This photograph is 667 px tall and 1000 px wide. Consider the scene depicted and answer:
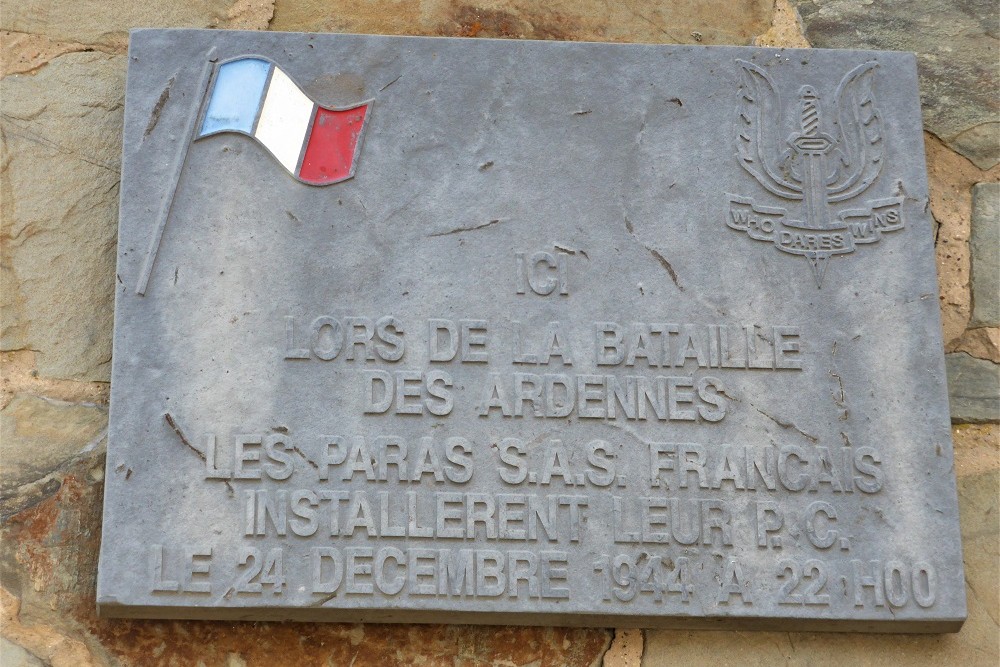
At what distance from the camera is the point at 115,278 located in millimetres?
2508

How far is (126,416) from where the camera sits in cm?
234

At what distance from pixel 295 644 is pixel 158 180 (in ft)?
2.98

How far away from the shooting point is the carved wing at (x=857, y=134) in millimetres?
2570

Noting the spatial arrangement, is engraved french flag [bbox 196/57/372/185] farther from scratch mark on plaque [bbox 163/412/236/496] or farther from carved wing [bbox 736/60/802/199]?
carved wing [bbox 736/60/802/199]

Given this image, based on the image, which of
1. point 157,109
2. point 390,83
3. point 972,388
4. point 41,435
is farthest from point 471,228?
point 972,388

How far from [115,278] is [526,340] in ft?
2.63

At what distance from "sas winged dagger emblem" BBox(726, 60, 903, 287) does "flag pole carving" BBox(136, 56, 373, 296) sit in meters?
0.76

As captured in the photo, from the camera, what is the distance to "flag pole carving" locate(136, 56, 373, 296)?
2.52m

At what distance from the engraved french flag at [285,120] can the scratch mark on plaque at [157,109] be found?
82 mm

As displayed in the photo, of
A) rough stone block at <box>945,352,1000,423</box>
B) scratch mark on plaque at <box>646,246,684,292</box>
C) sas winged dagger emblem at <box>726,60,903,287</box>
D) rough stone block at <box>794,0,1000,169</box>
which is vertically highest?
rough stone block at <box>794,0,1000,169</box>

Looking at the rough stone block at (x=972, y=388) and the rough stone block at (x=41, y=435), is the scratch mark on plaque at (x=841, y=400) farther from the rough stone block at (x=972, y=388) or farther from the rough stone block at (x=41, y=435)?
the rough stone block at (x=41, y=435)

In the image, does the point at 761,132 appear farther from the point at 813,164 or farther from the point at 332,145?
the point at 332,145

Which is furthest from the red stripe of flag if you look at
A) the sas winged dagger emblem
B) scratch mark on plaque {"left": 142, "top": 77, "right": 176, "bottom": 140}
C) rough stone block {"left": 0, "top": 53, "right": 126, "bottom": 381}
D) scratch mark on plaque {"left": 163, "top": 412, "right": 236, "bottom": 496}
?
the sas winged dagger emblem

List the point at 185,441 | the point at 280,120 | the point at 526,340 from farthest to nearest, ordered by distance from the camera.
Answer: the point at 280,120, the point at 526,340, the point at 185,441
